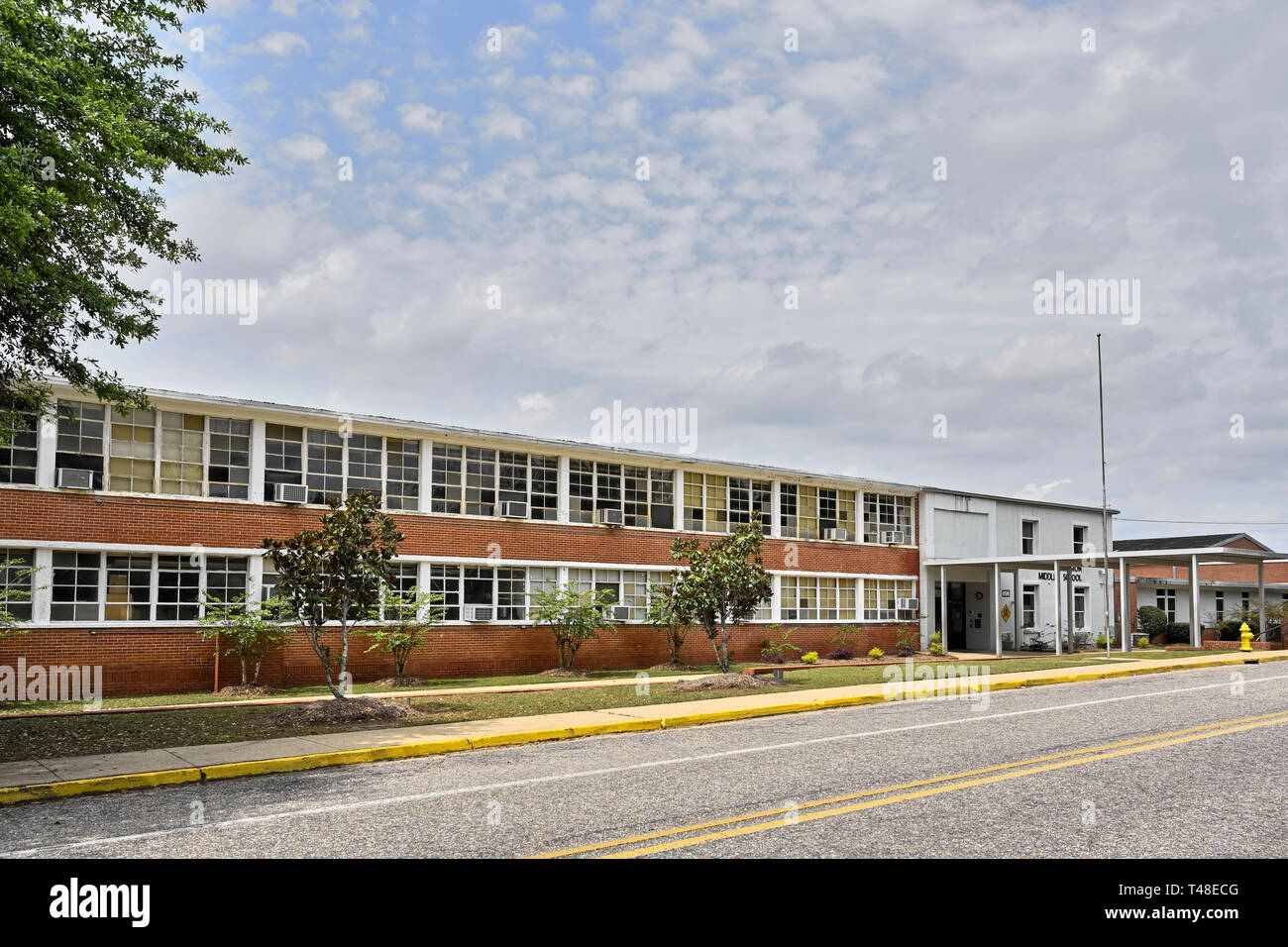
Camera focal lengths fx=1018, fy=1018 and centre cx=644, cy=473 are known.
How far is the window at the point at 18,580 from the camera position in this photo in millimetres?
19156

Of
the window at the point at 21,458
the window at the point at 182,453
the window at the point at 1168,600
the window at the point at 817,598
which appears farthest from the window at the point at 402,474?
the window at the point at 1168,600

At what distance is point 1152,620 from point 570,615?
101 ft

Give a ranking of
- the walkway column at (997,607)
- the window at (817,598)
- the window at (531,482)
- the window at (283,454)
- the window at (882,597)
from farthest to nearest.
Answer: the walkway column at (997,607) → the window at (882,597) → the window at (817,598) → the window at (531,482) → the window at (283,454)

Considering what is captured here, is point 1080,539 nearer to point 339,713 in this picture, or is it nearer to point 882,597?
point 882,597

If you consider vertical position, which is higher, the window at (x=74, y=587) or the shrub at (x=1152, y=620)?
the window at (x=74, y=587)

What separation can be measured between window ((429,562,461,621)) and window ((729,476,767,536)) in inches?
392

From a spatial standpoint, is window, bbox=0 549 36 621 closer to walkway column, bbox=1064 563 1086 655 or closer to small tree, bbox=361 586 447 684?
small tree, bbox=361 586 447 684

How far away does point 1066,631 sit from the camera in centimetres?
4009

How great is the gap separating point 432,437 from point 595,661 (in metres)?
7.42

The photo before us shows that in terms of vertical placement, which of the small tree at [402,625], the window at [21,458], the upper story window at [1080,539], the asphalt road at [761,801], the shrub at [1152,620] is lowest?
the shrub at [1152,620]

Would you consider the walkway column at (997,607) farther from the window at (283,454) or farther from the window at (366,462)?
the window at (283,454)

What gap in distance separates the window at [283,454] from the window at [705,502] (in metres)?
11.8
